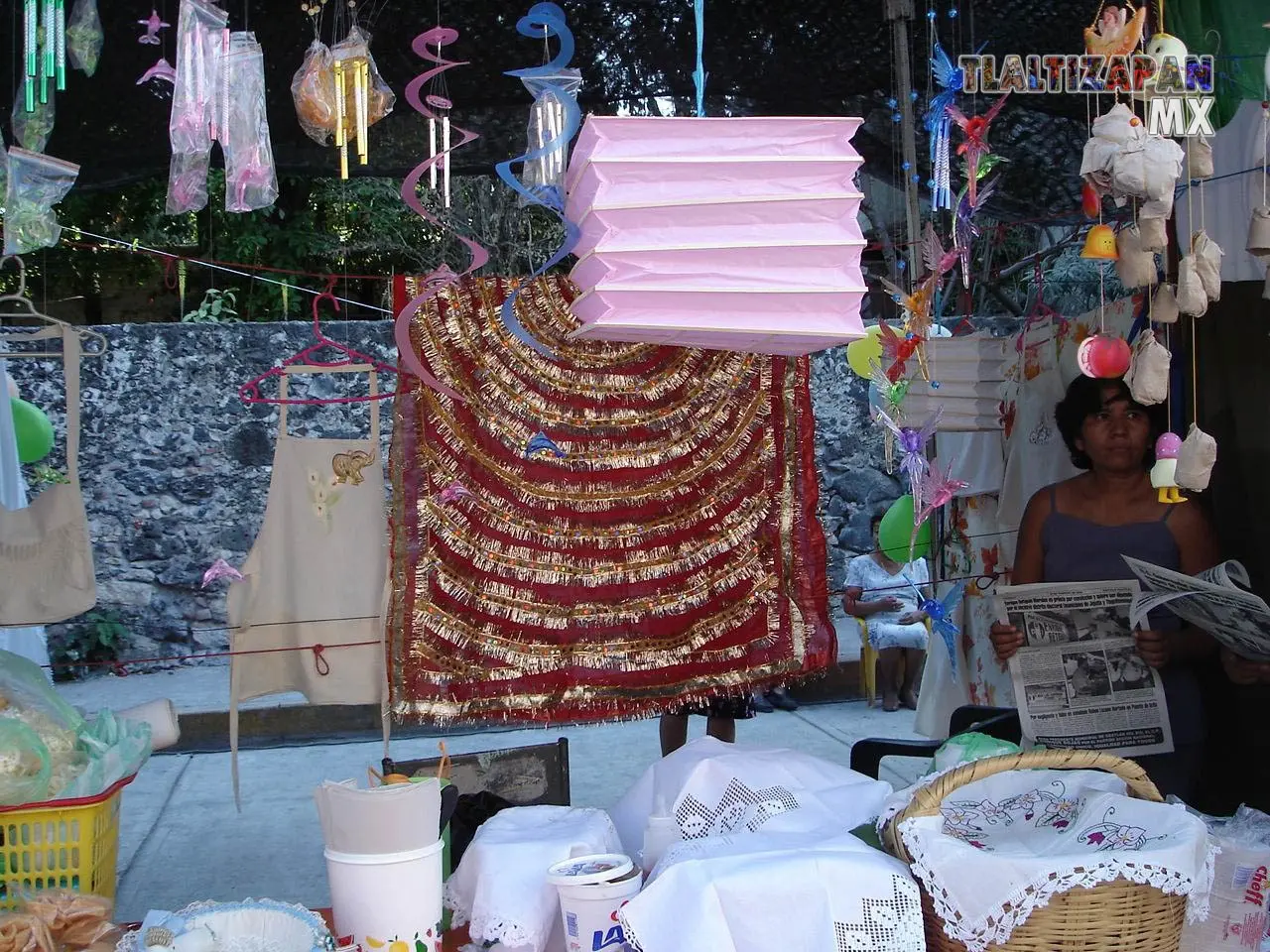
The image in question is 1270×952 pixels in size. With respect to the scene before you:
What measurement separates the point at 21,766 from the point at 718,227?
157 centimetres

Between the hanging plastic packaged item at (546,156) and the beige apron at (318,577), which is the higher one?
the hanging plastic packaged item at (546,156)

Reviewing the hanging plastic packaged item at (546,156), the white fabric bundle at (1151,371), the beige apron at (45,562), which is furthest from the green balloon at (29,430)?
the white fabric bundle at (1151,371)

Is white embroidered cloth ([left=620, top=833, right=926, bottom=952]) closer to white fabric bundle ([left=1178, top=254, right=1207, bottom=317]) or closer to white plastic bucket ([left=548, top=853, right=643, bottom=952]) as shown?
white plastic bucket ([left=548, top=853, right=643, bottom=952])

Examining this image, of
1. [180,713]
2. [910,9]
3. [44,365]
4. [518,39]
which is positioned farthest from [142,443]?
[910,9]

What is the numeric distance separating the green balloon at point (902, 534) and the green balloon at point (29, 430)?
2.88 metres

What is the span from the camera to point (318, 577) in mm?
2797

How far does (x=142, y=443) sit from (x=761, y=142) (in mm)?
5495

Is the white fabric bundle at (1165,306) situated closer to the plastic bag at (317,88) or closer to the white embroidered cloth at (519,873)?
the white embroidered cloth at (519,873)

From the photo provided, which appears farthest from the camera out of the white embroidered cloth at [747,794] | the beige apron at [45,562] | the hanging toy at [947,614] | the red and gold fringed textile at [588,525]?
the hanging toy at [947,614]

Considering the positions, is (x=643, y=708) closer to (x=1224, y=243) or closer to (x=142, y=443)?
(x=1224, y=243)

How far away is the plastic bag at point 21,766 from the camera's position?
206 cm

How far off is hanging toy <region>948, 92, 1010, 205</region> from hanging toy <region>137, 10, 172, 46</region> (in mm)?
1674

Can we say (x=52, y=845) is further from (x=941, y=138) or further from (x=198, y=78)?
(x=941, y=138)

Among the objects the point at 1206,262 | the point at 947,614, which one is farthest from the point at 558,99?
the point at 947,614
